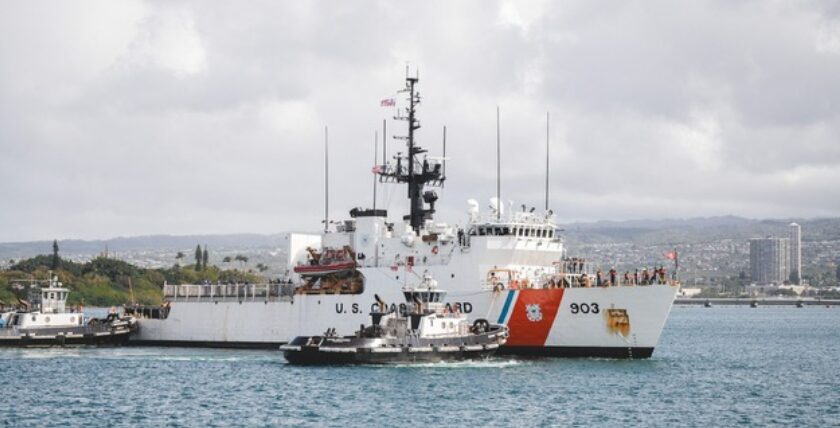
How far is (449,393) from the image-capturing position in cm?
3981

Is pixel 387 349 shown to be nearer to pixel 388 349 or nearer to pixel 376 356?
pixel 388 349

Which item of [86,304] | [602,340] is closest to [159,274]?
[86,304]

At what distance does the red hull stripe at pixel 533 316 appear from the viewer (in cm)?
4931

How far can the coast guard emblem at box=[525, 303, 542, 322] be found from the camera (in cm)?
4969

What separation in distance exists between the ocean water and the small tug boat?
82 cm

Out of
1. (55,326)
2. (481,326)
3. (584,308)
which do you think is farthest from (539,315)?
(55,326)

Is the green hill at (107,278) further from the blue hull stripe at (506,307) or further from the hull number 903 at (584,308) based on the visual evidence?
the hull number 903 at (584,308)

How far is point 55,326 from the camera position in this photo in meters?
61.7

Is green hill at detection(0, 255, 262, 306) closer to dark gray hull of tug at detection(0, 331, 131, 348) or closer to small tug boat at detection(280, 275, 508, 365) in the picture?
dark gray hull of tug at detection(0, 331, 131, 348)

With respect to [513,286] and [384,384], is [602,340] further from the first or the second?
[384,384]

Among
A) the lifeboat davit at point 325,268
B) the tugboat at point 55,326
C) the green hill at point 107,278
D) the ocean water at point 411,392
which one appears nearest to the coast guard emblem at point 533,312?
the ocean water at point 411,392

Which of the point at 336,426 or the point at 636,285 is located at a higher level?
the point at 636,285

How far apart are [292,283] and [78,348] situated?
39.5 ft

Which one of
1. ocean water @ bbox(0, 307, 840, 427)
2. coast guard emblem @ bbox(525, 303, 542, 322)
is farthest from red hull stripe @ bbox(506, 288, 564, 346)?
ocean water @ bbox(0, 307, 840, 427)
